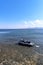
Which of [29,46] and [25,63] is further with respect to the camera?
[29,46]

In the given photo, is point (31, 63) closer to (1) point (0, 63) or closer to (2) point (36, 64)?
(2) point (36, 64)

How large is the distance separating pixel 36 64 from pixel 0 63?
625 cm

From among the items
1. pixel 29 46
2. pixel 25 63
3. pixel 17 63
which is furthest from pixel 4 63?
pixel 29 46

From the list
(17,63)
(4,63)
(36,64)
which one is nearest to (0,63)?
(4,63)

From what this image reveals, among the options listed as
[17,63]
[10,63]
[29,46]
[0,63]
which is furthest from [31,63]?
[29,46]

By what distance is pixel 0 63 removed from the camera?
58.9 feet

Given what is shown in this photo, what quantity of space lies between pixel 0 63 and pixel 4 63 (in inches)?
26.8

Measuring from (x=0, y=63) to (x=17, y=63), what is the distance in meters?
2.94

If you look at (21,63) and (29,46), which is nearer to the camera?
(21,63)

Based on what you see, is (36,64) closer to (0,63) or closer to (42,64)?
(42,64)

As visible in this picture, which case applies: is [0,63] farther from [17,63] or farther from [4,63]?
[17,63]

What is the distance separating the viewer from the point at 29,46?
3403 centimetres

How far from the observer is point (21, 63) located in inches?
728

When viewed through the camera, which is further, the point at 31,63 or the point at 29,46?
the point at 29,46
